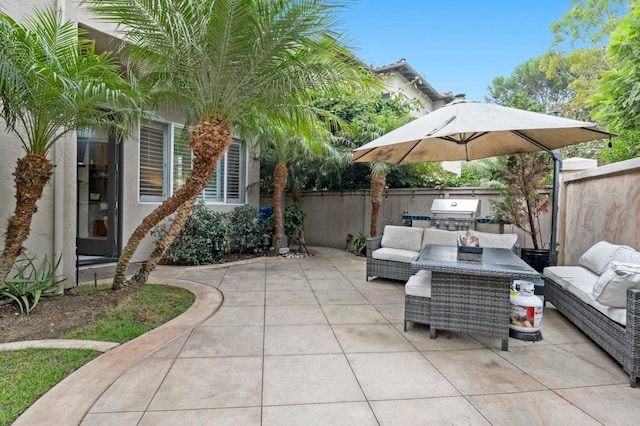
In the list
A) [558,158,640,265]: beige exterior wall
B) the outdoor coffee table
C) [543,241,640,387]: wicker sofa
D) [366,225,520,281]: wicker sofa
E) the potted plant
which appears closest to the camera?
[543,241,640,387]: wicker sofa

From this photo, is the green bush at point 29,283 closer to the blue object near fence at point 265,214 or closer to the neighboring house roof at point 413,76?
the blue object near fence at point 265,214

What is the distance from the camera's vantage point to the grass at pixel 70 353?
93.3 inches

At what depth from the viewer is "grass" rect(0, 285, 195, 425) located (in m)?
2.37

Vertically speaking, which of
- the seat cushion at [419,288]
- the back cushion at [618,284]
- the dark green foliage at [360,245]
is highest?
the back cushion at [618,284]

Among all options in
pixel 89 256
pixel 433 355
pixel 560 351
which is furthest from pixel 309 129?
pixel 89 256

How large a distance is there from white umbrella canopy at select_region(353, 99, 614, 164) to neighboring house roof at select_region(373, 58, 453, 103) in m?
7.95

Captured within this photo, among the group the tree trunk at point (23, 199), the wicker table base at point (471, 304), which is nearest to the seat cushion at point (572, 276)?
the wicker table base at point (471, 304)

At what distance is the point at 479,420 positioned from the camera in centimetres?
219

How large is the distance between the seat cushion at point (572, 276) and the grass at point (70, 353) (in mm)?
4771

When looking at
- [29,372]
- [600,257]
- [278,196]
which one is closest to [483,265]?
[600,257]

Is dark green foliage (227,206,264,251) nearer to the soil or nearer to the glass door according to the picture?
the glass door

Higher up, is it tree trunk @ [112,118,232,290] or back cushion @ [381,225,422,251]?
tree trunk @ [112,118,232,290]

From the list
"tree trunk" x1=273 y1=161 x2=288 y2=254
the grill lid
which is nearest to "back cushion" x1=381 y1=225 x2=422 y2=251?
the grill lid

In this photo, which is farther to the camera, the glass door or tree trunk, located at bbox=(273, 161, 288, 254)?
tree trunk, located at bbox=(273, 161, 288, 254)
